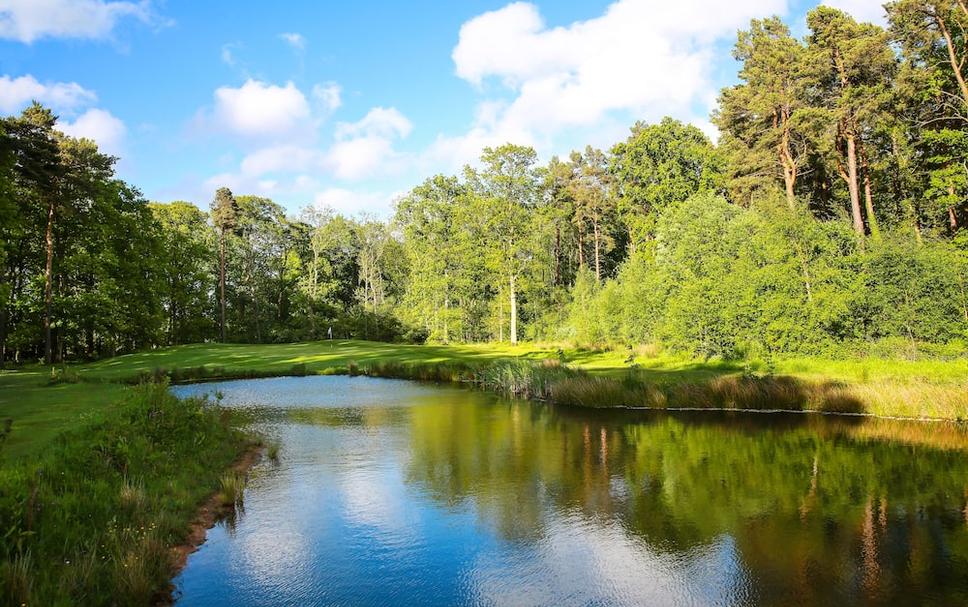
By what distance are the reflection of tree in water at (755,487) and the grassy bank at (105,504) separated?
17.3 feet

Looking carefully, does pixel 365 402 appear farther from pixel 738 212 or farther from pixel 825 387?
pixel 738 212

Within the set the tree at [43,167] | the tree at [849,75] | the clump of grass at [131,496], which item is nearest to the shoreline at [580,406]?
the tree at [43,167]

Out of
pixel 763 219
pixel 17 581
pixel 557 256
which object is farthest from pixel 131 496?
pixel 557 256

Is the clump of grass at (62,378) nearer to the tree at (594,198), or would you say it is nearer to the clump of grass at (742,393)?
the clump of grass at (742,393)

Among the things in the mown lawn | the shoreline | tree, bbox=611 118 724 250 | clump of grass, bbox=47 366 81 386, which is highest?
tree, bbox=611 118 724 250

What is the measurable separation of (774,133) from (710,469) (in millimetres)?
31911

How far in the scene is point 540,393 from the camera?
85.0 feet

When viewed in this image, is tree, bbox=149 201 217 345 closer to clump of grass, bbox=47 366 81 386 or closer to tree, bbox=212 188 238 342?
tree, bbox=212 188 238 342

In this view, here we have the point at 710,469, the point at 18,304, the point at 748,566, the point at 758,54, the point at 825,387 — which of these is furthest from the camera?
the point at 758,54

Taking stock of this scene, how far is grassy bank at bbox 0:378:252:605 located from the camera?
7285 millimetres

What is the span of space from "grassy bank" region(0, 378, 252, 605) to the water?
2.83 ft

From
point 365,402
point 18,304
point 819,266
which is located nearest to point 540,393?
point 365,402

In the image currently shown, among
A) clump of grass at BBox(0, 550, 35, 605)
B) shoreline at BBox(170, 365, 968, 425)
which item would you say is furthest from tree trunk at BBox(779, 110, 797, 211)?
clump of grass at BBox(0, 550, 35, 605)

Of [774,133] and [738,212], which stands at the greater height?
[774,133]
